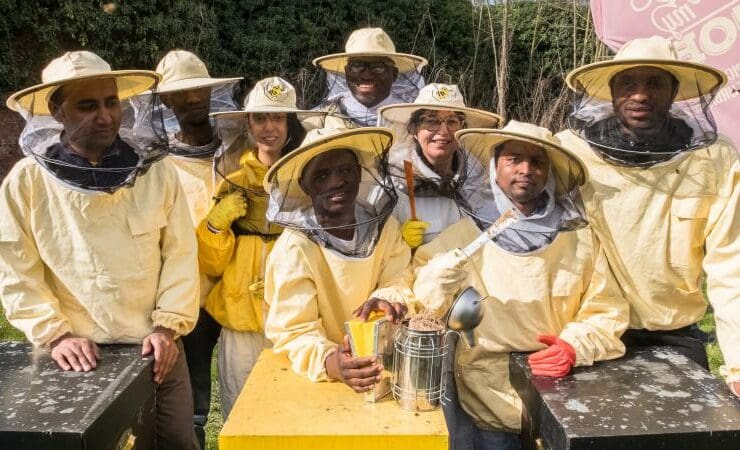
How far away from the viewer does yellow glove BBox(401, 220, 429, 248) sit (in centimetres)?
238

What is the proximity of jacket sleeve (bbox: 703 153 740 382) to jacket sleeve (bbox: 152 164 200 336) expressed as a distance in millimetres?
1730

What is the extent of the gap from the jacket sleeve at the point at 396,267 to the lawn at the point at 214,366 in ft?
5.14

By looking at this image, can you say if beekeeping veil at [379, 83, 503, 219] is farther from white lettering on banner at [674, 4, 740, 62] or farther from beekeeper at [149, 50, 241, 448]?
white lettering on banner at [674, 4, 740, 62]

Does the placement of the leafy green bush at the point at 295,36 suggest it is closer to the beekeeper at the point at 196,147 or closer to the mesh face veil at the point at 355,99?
the mesh face veil at the point at 355,99

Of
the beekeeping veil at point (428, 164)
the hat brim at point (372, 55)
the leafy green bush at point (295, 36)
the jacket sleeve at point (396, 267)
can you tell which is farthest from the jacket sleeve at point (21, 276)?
the leafy green bush at point (295, 36)

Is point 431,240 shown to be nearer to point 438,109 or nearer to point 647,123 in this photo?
point 438,109

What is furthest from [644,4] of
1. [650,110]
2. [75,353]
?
[75,353]

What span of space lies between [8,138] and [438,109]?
7598mm

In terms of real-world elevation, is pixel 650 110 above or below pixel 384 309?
above

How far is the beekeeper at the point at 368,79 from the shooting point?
3523mm

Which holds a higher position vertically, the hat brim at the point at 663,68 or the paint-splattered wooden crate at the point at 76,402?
the hat brim at the point at 663,68

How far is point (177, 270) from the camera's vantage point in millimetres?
2314

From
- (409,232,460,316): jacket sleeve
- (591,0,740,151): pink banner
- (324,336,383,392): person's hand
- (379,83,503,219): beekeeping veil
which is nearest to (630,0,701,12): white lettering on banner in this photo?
(591,0,740,151): pink banner

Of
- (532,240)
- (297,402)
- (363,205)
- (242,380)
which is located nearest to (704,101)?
(532,240)
